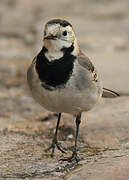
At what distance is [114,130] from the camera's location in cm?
535

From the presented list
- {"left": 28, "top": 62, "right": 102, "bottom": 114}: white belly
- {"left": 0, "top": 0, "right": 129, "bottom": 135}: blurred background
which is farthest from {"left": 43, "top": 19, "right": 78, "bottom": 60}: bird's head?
{"left": 0, "top": 0, "right": 129, "bottom": 135}: blurred background

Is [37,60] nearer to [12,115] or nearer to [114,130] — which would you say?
[114,130]

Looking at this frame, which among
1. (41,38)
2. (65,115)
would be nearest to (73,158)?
(65,115)

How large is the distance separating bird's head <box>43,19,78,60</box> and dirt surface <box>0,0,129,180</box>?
0.91m

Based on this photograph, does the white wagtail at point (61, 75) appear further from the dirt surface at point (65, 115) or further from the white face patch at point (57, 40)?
the dirt surface at point (65, 115)

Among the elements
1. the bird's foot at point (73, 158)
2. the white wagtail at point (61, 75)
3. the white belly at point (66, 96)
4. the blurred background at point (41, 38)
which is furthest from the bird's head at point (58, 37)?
the blurred background at point (41, 38)

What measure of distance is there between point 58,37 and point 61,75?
0.31 meters

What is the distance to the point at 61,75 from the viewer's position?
14.6 ft

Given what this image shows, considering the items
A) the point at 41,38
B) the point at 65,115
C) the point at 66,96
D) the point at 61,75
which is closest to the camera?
the point at 66,96

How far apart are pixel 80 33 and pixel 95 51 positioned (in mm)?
789

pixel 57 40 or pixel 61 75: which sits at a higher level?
pixel 57 40

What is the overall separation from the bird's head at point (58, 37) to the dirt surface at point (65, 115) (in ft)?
3.00

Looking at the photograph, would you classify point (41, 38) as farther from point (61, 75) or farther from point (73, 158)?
point (73, 158)

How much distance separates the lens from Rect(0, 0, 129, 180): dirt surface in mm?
4207
